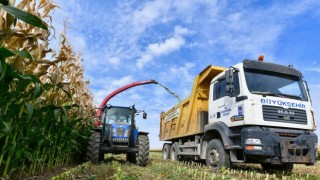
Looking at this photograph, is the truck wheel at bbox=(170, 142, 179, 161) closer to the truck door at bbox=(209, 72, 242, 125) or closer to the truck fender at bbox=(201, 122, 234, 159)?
the truck fender at bbox=(201, 122, 234, 159)

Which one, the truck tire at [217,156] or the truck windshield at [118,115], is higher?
the truck windshield at [118,115]

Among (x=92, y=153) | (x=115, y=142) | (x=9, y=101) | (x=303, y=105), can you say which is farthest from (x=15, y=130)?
(x=303, y=105)

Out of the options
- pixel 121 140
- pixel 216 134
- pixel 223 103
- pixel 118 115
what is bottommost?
pixel 121 140

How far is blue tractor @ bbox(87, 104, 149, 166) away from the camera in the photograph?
33.0 ft

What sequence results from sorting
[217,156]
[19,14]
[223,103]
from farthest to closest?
[223,103] < [217,156] < [19,14]

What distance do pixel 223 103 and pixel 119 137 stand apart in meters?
3.80

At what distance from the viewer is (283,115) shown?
8.18 meters

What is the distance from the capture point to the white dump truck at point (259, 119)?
7.79 metres

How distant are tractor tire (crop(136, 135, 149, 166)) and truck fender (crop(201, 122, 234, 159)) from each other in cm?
185

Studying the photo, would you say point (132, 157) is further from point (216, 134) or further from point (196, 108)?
point (216, 134)

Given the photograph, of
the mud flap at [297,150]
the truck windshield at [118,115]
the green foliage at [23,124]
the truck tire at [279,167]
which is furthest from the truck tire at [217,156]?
→ the green foliage at [23,124]

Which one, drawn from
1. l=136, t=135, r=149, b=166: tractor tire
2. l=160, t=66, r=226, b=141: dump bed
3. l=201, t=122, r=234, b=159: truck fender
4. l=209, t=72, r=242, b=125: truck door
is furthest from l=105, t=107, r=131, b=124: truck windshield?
l=209, t=72, r=242, b=125: truck door

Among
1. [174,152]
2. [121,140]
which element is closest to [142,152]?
[121,140]

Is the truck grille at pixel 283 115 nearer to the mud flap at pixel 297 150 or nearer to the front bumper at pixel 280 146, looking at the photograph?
the front bumper at pixel 280 146
